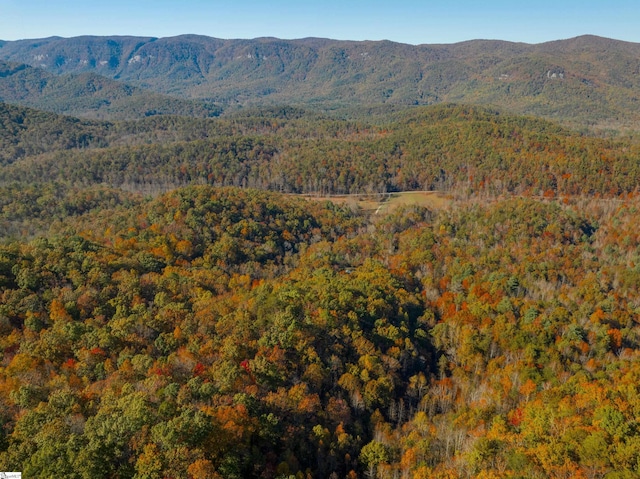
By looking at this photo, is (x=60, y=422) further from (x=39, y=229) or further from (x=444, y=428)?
(x=39, y=229)

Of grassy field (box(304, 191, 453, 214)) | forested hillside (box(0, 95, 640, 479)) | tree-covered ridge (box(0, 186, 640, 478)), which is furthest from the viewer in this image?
grassy field (box(304, 191, 453, 214))

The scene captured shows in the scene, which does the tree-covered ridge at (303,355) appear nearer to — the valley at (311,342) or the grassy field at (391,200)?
the valley at (311,342)

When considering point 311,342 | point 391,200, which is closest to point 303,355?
point 311,342

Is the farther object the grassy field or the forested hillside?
the grassy field

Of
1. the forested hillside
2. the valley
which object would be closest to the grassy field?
the valley

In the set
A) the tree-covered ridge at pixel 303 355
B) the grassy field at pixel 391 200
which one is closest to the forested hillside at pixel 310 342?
the tree-covered ridge at pixel 303 355

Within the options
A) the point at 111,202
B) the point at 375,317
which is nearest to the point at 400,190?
the point at 111,202

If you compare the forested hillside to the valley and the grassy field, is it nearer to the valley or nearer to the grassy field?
the valley

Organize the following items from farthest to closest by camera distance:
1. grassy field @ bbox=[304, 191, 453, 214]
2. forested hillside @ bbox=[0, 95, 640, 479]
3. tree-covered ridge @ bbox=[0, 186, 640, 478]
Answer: grassy field @ bbox=[304, 191, 453, 214] → forested hillside @ bbox=[0, 95, 640, 479] → tree-covered ridge @ bbox=[0, 186, 640, 478]
